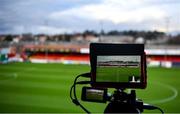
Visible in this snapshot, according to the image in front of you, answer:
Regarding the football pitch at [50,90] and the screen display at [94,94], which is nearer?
the screen display at [94,94]

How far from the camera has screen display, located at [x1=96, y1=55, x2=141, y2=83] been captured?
1132 mm

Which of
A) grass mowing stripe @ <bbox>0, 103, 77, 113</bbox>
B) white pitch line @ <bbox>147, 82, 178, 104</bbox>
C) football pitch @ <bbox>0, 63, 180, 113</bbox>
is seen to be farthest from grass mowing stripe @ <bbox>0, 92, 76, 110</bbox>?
white pitch line @ <bbox>147, 82, 178, 104</bbox>

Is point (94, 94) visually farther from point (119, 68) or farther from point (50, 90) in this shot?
point (50, 90)

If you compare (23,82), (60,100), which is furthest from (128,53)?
(23,82)

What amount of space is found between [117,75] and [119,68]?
5 centimetres

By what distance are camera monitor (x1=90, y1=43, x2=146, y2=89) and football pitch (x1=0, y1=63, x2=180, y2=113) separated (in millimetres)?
3923

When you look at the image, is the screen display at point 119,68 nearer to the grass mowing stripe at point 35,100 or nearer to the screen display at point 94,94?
the screen display at point 94,94

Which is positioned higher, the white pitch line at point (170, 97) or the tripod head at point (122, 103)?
the tripod head at point (122, 103)

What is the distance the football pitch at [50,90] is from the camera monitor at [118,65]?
12.9 ft

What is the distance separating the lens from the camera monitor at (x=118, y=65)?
1128 millimetres

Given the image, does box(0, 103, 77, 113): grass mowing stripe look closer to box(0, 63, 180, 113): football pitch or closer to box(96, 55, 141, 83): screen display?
box(0, 63, 180, 113): football pitch

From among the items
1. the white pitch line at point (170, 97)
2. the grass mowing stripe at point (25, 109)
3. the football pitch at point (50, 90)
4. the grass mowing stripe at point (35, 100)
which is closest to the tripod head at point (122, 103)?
the football pitch at point (50, 90)

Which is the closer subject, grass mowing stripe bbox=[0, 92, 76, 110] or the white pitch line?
grass mowing stripe bbox=[0, 92, 76, 110]

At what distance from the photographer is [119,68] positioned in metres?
1.16
